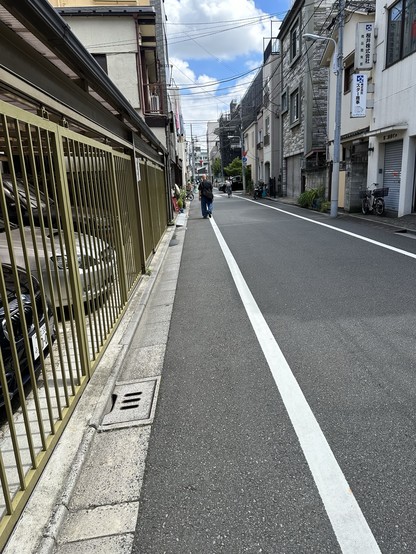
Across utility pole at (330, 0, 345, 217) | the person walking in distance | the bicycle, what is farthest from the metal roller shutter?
the person walking in distance

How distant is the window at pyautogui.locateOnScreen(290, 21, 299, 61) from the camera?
2522 centimetres

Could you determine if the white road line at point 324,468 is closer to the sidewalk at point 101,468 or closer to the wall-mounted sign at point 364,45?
the sidewalk at point 101,468

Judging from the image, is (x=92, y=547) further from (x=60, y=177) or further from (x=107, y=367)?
(x=60, y=177)

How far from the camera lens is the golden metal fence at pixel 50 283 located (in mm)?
2121

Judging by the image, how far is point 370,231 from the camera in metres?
11.3

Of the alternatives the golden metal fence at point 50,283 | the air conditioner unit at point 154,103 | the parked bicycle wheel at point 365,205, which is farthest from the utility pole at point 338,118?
the golden metal fence at point 50,283

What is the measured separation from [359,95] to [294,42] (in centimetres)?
1472

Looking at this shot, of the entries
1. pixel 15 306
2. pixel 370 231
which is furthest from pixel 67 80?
pixel 370 231

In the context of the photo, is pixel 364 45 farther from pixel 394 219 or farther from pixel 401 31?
pixel 394 219

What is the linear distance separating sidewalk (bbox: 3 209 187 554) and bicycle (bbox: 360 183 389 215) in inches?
480

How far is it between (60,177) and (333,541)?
2.87 metres

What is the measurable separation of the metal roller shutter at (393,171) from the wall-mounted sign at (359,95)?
5.20ft

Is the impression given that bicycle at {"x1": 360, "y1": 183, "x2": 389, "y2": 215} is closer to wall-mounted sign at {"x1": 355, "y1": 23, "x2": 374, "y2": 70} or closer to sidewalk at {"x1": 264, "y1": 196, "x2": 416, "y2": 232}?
sidewalk at {"x1": 264, "y1": 196, "x2": 416, "y2": 232}

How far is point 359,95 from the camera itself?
47.2 feet
